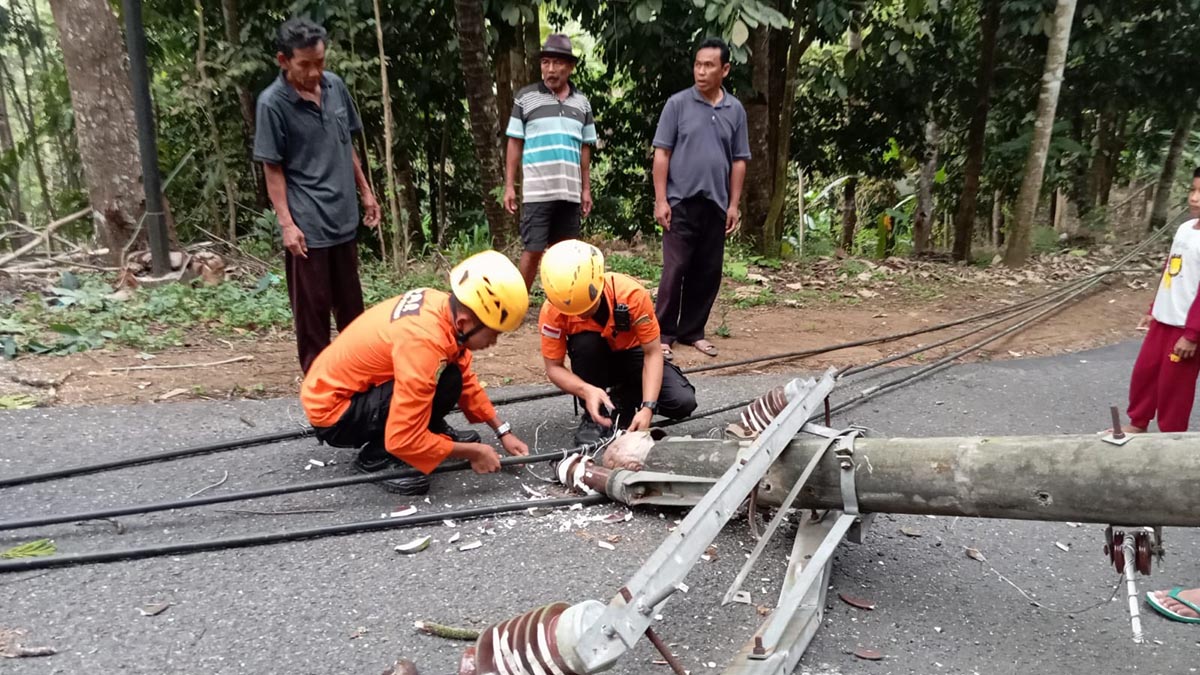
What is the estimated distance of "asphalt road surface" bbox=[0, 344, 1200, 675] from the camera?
2.49 m

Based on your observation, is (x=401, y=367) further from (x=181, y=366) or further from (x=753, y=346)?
(x=753, y=346)

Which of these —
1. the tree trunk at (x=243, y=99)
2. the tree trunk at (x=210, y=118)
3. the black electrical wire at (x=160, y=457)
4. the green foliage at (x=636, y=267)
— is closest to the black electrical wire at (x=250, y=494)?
the black electrical wire at (x=160, y=457)

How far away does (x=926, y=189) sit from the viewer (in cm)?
1273

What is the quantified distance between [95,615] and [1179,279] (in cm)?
477

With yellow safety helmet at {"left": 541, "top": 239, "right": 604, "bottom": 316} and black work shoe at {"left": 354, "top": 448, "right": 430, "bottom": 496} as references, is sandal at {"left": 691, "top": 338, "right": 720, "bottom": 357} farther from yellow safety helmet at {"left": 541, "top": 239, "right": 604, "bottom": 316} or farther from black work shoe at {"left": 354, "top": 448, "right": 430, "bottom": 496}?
black work shoe at {"left": 354, "top": 448, "right": 430, "bottom": 496}

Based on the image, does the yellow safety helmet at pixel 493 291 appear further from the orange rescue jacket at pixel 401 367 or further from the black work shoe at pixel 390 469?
the black work shoe at pixel 390 469

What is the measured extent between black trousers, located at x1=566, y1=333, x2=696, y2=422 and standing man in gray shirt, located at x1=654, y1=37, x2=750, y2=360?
3.88 ft

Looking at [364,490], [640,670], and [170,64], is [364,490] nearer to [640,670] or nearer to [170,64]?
[640,670]

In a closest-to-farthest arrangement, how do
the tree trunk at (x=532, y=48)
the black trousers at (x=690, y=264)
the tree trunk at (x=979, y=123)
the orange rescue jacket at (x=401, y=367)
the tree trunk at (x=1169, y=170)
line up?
the orange rescue jacket at (x=401, y=367) → the black trousers at (x=690, y=264) → the tree trunk at (x=532, y=48) → the tree trunk at (x=979, y=123) → the tree trunk at (x=1169, y=170)

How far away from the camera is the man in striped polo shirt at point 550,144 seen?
5691mm

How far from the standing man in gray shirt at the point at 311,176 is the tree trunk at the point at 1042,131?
7.77 metres

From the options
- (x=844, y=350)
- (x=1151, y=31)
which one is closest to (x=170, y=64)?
(x=844, y=350)

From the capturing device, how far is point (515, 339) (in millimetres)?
6207

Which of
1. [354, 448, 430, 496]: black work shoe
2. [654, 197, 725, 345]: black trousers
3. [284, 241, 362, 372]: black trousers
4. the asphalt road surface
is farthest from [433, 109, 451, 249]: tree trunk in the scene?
the asphalt road surface
